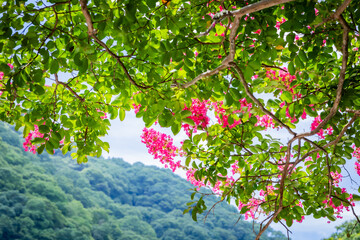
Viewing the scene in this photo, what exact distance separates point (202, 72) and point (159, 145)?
5.78 ft

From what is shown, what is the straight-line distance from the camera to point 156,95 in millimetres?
2041

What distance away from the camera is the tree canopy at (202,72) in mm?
1612

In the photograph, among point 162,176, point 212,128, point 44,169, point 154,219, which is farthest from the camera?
point 162,176

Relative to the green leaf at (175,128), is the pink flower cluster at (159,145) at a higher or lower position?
higher

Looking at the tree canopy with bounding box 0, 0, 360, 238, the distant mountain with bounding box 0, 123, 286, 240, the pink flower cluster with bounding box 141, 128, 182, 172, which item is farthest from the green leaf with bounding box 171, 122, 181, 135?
the distant mountain with bounding box 0, 123, 286, 240

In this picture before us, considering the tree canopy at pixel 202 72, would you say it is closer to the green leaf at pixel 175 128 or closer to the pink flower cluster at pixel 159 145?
the green leaf at pixel 175 128

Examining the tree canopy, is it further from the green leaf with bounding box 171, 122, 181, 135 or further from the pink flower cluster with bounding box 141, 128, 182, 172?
the pink flower cluster with bounding box 141, 128, 182, 172

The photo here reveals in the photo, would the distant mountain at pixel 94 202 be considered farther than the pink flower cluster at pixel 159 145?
Yes

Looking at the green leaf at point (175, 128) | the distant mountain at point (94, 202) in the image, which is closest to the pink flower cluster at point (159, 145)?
the green leaf at point (175, 128)

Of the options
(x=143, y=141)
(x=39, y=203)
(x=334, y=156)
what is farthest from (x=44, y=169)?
(x=334, y=156)

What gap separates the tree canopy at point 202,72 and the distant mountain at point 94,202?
→ 82.0 ft

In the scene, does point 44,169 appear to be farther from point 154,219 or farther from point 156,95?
point 156,95

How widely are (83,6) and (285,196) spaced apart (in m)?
2.10

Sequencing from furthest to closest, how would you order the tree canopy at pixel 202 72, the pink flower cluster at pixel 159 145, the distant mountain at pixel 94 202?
the distant mountain at pixel 94 202
the pink flower cluster at pixel 159 145
the tree canopy at pixel 202 72
